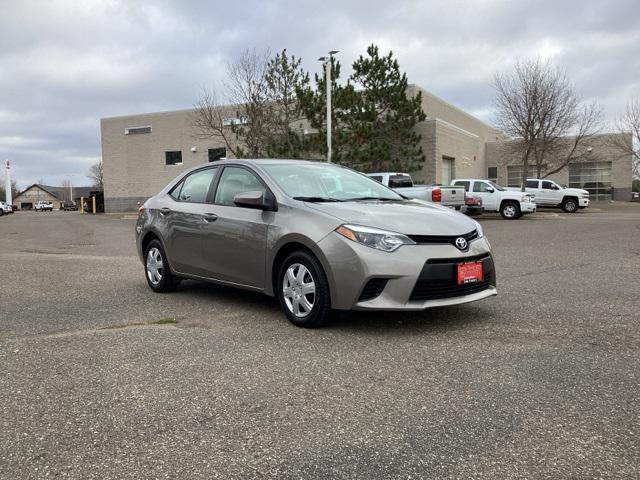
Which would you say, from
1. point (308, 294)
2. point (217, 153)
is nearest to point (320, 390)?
point (308, 294)

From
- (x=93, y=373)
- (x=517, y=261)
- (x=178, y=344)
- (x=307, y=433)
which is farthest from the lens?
(x=517, y=261)

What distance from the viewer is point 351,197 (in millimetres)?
5789

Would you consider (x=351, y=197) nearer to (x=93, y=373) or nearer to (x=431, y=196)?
(x=93, y=373)

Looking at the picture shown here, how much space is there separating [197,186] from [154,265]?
123 cm

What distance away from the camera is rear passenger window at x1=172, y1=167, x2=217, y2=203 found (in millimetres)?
6566

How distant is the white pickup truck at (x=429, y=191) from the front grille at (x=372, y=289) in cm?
1224

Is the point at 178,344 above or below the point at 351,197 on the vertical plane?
below

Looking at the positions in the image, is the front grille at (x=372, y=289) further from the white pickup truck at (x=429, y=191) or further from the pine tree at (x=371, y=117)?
the pine tree at (x=371, y=117)

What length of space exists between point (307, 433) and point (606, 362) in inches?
91.5

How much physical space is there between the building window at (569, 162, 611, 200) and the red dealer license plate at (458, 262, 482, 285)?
4324cm

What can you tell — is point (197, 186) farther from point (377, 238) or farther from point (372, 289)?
point (372, 289)

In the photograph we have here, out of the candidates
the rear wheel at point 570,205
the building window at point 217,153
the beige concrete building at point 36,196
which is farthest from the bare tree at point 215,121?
the beige concrete building at point 36,196

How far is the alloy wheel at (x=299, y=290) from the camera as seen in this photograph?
200 inches

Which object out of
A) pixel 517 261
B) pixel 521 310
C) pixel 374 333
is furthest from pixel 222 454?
pixel 517 261
